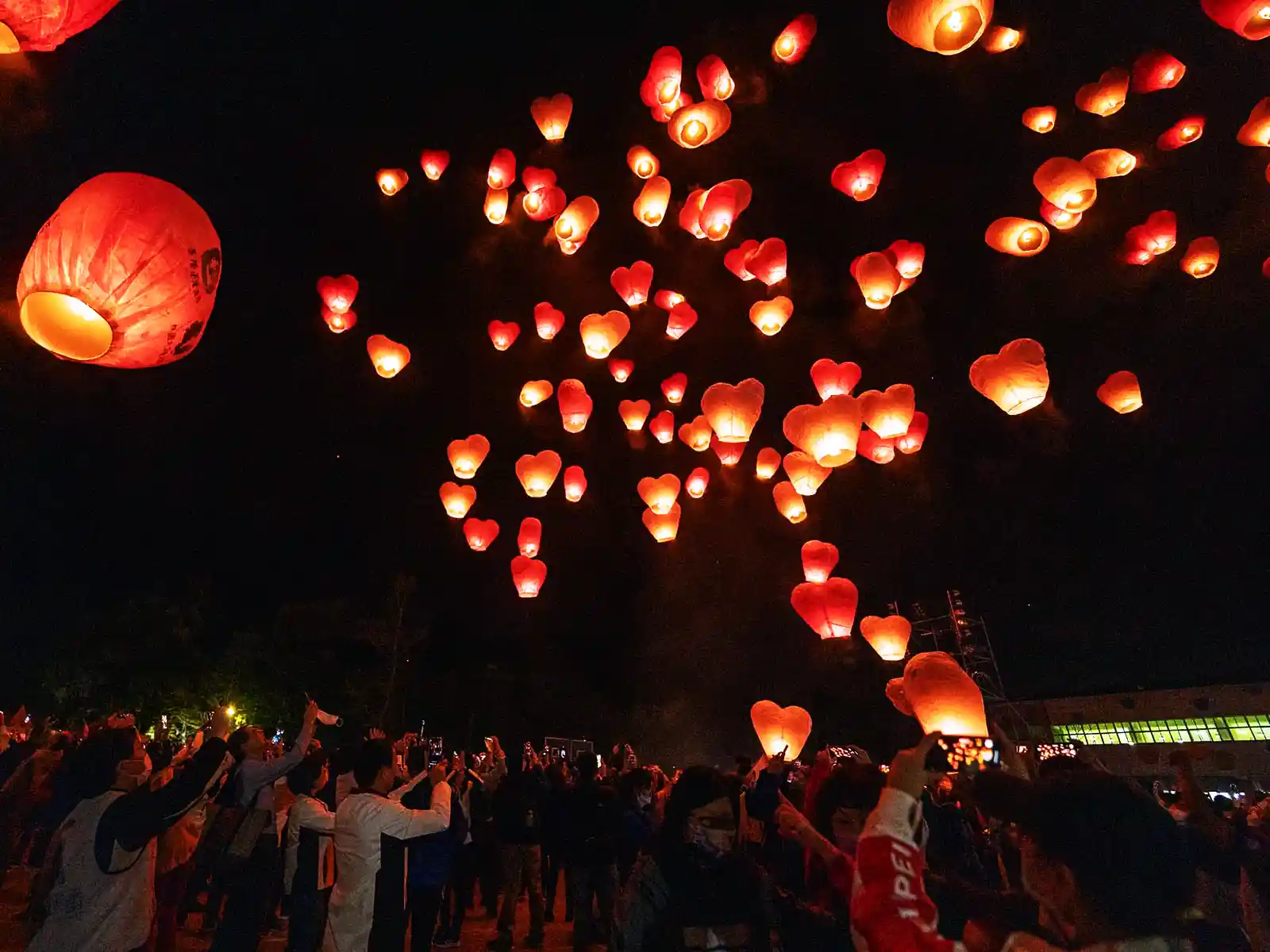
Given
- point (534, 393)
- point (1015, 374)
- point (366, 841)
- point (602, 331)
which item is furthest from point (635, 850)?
point (534, 393)

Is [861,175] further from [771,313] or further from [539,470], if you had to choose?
[539,470]

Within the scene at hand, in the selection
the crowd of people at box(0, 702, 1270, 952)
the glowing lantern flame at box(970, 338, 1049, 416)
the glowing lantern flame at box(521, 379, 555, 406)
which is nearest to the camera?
the crowd of people at box(0, 702, 1270, 952)

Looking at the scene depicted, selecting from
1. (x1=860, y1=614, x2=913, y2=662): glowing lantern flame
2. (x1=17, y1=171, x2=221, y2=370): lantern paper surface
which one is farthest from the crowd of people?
(x1=860, y1=614, x2=913, y2=662): glowing lantern flame

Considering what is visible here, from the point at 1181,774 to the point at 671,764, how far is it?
23.4 meters

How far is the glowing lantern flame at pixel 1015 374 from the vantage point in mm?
7066

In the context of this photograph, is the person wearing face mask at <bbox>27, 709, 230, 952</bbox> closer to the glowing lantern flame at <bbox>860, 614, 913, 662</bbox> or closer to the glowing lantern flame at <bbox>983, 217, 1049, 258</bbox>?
the glowing lantern flame at <bbox>860, 614, 913, 662</bbox>

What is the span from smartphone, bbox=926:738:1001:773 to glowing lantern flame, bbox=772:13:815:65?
9.21 meters

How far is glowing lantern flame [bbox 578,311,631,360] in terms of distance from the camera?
9352 millimetres

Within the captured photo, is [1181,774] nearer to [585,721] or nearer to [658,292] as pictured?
[658,292]

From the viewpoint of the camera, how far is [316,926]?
13.5 ft

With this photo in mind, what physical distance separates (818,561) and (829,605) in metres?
0.92

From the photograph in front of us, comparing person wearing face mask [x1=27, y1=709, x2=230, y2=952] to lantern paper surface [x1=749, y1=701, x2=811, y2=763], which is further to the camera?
lantern paper surface [x1=749, y1=701, x2=811, y2=763]

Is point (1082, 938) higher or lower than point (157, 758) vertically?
lower

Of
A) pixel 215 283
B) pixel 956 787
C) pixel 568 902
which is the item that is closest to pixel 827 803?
pixel 956 787
